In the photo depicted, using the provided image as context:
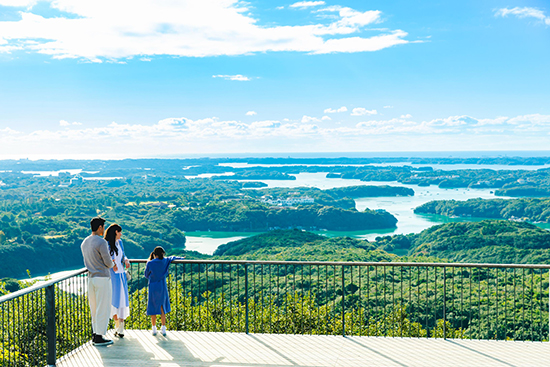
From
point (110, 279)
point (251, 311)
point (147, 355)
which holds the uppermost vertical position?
point (110, 279)

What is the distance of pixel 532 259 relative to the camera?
122 feet

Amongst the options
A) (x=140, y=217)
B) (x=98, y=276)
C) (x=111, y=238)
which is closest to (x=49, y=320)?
(x=98, y=276)

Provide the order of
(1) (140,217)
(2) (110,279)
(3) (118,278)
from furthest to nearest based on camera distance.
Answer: (1) (140,217) → (3) (118,278) → (2) (110,279)

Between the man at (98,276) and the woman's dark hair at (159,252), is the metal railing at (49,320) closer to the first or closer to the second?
the man at (98,276)

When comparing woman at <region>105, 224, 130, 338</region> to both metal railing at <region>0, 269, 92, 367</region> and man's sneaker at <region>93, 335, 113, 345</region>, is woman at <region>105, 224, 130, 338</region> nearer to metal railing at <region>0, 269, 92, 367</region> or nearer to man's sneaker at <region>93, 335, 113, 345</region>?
man's sneaker at <region>93, 335, 113, 345</region>

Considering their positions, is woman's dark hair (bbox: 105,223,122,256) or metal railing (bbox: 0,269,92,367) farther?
woman's dark hair (bbox: 105,223,122,256)

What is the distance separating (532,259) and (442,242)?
12024mm

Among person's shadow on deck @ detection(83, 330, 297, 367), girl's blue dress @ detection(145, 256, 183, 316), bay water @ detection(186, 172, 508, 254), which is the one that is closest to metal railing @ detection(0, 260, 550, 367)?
girl's blue dress @ detection(145, 256, 183, 316)

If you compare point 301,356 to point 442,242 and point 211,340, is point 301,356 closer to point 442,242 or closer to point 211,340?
point 211,340

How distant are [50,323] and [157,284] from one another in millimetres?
985

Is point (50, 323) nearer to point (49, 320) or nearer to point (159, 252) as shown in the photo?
point (49, 320)

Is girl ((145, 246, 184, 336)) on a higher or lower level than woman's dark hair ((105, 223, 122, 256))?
lower

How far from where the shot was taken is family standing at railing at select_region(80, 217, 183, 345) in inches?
161

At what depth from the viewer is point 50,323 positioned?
3842 millimetres
